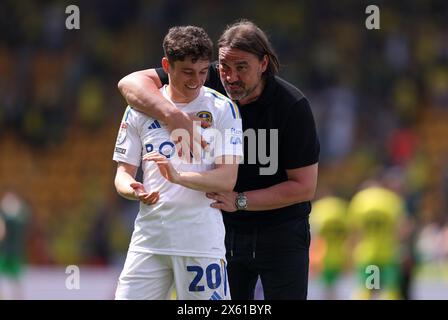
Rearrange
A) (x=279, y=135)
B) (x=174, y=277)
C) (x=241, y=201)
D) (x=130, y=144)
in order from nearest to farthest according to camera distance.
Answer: (x=174, y=277) < (x=130, y=144) < (x=241, y=201) < (x=279, y=135)

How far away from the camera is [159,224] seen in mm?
5266

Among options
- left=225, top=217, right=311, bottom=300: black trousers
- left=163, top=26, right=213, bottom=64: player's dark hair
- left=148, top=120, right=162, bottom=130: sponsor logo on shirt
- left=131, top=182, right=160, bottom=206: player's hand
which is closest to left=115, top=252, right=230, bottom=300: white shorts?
left=131, top=182, right=160, bottom=206: player's hand

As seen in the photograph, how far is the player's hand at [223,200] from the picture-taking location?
5.41 m

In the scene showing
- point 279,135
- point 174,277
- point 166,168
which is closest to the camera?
point 166,168

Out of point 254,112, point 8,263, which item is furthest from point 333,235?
point 254,112

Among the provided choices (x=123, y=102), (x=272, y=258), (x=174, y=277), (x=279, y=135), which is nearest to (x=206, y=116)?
(x=279, y=135)

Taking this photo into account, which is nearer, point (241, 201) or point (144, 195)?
point (144, 195)

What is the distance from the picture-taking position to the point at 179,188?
5301mm

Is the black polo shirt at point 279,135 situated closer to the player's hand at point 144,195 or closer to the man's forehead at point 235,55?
the man's forehead at point 235,55

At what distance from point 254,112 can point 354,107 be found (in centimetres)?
1527

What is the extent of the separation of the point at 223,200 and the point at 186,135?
44 centimetres

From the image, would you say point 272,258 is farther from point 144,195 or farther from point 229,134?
point 144,195

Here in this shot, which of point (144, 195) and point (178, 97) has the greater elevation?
point (178, 97)

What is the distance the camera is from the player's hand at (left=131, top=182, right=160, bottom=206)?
5.18m
